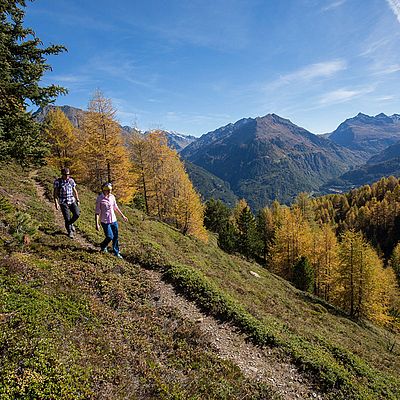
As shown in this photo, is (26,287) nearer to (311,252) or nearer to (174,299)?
(174,299)

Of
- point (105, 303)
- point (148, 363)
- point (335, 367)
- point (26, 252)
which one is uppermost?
point (26, 252)

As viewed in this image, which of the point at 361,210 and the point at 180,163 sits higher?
the point at 180,163

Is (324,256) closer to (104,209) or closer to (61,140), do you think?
(61,140)

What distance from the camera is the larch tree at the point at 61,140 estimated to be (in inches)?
1406

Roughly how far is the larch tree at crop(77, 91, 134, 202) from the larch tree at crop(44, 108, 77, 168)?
235 inches

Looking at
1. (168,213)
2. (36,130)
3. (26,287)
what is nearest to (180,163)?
(168,213)

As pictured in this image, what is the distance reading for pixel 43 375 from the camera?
5.61m

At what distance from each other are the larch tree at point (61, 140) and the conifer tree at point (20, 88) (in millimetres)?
23772

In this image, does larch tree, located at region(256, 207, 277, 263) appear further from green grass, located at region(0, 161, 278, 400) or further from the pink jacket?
green grass, located at region(0, 161, 278, 400)

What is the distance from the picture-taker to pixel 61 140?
37031 mm

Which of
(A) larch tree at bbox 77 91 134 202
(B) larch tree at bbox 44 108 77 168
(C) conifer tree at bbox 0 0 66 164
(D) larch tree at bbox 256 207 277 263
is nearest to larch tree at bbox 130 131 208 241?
(A) larch tree at bbox 77 91 134 202

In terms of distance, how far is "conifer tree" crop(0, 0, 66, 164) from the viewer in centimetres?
1198

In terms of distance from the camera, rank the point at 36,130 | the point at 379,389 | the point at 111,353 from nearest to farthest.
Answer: the point at 111,353 < the point at 379,389 < the point at 36,130

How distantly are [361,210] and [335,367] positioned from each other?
127644 millimetres
